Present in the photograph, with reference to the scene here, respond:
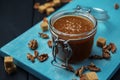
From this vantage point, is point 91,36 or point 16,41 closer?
point 91,36

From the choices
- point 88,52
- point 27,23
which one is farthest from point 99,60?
point 27,23

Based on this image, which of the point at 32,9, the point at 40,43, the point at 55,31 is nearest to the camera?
the point at 55,31

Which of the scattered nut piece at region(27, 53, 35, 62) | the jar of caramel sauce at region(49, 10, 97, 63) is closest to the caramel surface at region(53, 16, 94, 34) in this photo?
the jar of caramel sauce at region(49, 10, 97, 63)

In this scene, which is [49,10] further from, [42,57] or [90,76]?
[90,76]

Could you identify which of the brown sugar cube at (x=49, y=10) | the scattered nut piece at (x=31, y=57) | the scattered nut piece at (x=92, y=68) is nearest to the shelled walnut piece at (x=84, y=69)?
the scattered nut piece at (x=92, y=68)

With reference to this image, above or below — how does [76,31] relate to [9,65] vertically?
above

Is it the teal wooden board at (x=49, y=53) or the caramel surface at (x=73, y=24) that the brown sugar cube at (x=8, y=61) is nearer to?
the teal wooden board at (x=49, y=53)

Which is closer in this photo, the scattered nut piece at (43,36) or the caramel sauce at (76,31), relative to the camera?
the caramel sauce at (76,31)

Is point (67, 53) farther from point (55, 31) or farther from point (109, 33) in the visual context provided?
point (109, 33)

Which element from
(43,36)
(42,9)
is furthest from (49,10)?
(43,36)
